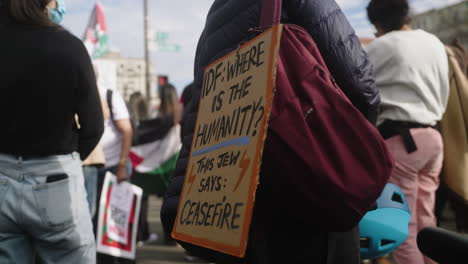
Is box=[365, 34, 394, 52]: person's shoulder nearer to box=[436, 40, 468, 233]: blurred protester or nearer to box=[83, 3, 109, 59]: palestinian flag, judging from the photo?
Result: box=[436, 40, 468, 233]: blurred protester

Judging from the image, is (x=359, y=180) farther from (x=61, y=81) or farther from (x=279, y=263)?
(x=61, y=81)

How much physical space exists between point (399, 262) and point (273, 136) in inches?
67.0

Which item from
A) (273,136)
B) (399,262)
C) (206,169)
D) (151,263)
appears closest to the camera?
(273,136)

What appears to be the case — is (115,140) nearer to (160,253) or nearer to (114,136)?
(114,136)

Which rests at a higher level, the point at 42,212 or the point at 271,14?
the point at 271,14

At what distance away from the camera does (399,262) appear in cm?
290

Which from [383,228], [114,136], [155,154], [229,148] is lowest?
[155,154]

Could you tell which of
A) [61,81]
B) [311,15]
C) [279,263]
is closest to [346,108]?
[311,15]

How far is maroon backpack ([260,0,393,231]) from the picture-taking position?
58.7 inches

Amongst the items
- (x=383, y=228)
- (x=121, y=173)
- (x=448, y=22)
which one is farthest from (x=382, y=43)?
(x=448, y=22)

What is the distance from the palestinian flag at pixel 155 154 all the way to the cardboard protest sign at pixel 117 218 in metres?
2.38

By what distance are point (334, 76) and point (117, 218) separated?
9.70 ft


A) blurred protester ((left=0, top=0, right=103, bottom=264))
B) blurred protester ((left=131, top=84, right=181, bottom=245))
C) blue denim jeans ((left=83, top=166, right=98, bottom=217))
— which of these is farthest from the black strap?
blurred protester ((left=131, top=84, right=181, bottom=245))

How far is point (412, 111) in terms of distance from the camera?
2.95 metres
